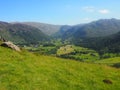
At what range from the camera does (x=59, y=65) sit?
34.4m

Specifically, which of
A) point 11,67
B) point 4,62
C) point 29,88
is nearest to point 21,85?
point 29,88

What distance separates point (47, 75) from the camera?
94.8ft

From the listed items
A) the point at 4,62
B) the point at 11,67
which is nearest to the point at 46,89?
the point at 11,67

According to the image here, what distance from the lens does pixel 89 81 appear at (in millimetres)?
29766

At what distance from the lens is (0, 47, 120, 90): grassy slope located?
84.2ft

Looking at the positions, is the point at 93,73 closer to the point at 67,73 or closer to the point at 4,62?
the point at 67,73

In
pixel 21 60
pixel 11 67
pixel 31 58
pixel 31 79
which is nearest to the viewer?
pixel 31 79

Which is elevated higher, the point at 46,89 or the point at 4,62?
the point at 4,62

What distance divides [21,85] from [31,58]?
10575mm

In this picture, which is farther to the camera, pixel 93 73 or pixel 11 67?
pixel 93 73

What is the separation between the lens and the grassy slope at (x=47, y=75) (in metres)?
25.7

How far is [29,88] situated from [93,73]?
11.9 m

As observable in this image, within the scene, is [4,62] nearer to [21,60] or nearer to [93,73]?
[21,60]

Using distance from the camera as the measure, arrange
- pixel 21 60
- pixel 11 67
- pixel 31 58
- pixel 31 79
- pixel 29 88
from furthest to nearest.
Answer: pixel 31 58, pixel 21 60, pixel 11 67, pixel 31 79, pixel 29 88
